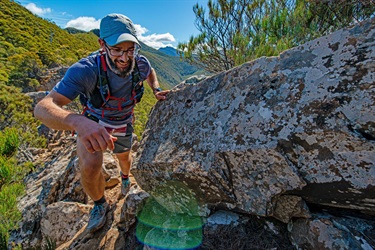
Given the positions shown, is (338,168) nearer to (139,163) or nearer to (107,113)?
(139,163)

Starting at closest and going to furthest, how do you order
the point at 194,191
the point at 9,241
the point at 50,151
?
the point at 194,191
the point at 9,241
the point at 50,151

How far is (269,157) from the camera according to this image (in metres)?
1.70

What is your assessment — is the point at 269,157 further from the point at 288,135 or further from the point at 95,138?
the point at 95,138

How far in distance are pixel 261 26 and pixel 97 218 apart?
4.97 metres

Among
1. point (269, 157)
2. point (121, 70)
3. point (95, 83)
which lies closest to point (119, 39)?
point (121, 70)

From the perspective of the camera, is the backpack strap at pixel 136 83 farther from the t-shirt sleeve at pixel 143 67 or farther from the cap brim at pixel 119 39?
the cap brim at pixel 119 39

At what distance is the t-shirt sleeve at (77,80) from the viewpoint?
2251 millimetres

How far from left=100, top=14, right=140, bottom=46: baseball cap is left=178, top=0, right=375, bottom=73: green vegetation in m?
2.53

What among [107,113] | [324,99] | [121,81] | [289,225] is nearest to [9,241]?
[107,113]

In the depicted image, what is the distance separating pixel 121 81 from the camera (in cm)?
276

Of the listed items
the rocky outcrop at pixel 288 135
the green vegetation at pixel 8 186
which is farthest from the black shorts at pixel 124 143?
the green vegetation at pixel 8 186

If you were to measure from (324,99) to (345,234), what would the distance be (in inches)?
39.3

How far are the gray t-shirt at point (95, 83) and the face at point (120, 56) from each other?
0.07 m

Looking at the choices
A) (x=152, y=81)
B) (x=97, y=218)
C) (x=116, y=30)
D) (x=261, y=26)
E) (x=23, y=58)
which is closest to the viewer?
(x=116, y=30)
